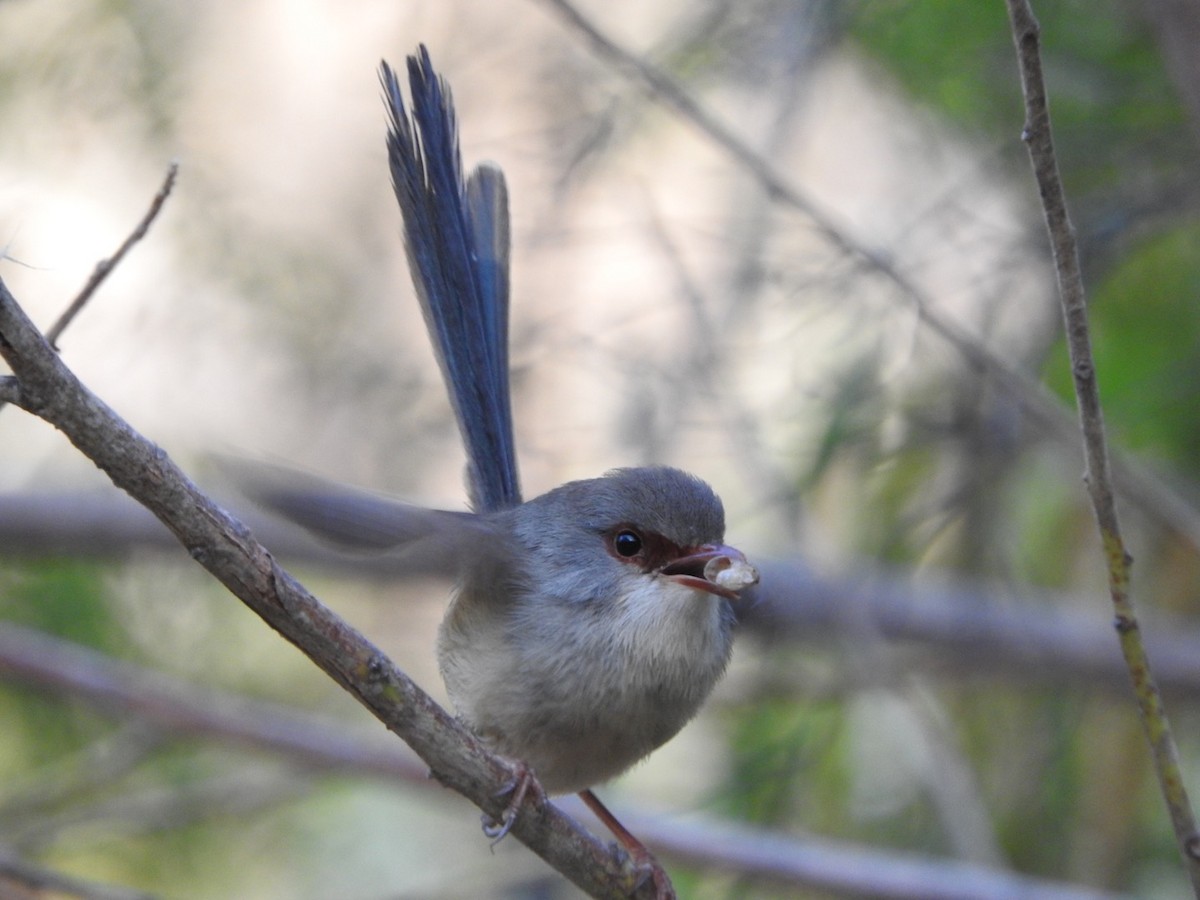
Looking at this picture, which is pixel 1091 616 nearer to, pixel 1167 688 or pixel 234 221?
pixel 1167 688

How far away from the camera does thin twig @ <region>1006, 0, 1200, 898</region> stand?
2.00 m

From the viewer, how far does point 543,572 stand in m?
3.14

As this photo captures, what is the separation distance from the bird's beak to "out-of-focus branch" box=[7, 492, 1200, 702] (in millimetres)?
1510

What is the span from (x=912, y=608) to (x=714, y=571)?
8.13 feet

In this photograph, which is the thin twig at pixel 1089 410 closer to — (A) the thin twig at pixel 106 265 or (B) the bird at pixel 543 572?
(B) the bird at pixel 543 572

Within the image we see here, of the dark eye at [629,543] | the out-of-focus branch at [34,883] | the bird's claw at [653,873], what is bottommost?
the out-of-focus branch at [34,883]

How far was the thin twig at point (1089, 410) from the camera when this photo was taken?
6.57 feet

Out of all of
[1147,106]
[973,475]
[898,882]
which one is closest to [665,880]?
[898,882]

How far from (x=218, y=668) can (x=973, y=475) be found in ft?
11.0

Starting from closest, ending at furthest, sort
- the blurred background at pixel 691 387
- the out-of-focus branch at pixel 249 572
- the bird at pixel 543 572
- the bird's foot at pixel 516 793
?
the out-of-focus branch at pixel 249 572 < the bird's foot at pixel 516 793 < the bird at pixel 543 572 < the blurred background at pixel 691 387

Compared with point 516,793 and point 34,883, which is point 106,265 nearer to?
point 516,793

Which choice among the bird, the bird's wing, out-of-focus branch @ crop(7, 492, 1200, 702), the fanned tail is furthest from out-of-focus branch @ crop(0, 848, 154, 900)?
out-of-focus branch @ crop(7, 492, 1200, 702)

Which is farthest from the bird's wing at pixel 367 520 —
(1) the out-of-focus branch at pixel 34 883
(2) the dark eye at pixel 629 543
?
(1) the out-of-focus branch at pixel 34 883

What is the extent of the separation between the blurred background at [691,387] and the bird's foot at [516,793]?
4.36 feet
